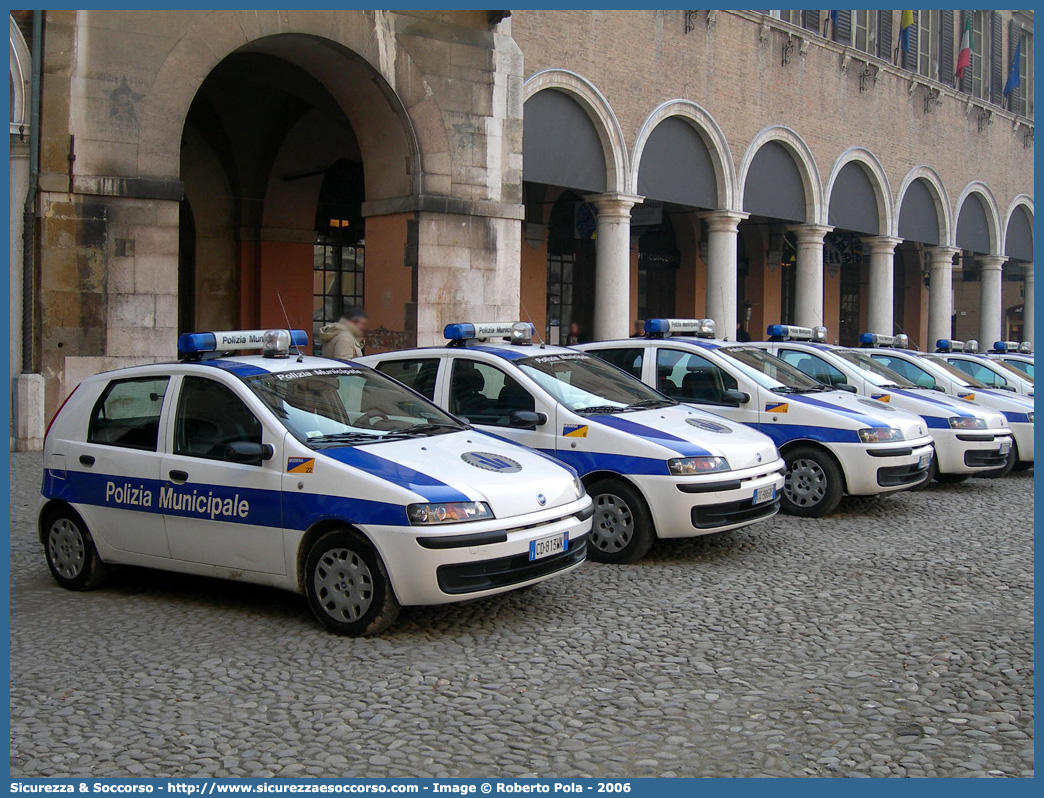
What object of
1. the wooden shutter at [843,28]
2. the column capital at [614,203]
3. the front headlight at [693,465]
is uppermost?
the wooden shutter at [843,28]

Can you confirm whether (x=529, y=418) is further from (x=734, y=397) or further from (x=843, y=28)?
(x=843, y=28)

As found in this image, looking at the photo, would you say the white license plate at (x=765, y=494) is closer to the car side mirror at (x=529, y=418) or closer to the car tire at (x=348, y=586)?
the car side mirror at (x=529, y=418)

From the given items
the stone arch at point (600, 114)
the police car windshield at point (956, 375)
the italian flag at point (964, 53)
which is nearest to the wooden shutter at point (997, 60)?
the italian flag at point (964, 53)

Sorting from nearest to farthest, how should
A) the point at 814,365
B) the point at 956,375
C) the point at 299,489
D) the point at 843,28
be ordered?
the point at 299,489 → the point at 814,365 → the point at 956,375 → the point at 843,28

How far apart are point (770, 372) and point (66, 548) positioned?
21.2ft

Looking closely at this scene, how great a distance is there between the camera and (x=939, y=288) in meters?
30.8

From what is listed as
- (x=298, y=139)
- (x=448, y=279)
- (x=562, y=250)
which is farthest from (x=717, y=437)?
(x=562, y=250)

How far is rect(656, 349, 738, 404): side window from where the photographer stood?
10266mm

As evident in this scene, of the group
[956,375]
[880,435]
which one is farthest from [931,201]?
[880,435]

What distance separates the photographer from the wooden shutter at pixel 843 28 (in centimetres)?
2586

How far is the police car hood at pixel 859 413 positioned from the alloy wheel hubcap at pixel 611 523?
9.25ft

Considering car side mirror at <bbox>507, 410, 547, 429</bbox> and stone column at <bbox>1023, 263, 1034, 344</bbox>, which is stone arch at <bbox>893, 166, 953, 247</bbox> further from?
car side mirror at <bbox>507, 410, 547, 429</bbox>

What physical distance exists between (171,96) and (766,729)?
11317 millimetres

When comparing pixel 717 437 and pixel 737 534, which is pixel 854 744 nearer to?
pixel 717 437
